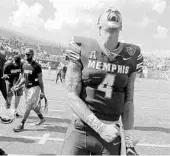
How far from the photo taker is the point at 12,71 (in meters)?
7.69

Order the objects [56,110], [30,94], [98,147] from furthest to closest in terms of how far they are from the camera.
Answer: [56,110]
[30,94]
[98,147]

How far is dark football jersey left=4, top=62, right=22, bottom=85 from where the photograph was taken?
7.61m

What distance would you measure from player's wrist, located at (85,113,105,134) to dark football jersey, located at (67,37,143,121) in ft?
0.37

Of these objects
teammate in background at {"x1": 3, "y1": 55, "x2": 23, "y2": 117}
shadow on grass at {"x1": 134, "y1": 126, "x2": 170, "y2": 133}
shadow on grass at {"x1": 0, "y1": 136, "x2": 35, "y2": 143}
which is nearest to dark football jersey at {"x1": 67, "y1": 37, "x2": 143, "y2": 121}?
shadow on grass at {"x1": 0, "y1": 136, "x2": 35, "y2": 143}

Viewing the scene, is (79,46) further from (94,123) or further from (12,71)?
(12,71)

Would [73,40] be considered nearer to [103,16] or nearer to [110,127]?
[103,16]

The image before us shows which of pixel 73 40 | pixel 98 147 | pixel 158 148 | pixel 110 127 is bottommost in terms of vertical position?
pixel 158 148

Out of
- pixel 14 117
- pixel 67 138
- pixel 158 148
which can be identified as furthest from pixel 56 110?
pixel 67 138

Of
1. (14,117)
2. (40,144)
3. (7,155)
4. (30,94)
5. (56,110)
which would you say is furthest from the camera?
(56,110)

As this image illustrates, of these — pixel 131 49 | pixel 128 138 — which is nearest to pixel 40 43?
pixel 131 49

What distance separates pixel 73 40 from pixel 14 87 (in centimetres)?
550

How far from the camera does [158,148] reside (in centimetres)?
551

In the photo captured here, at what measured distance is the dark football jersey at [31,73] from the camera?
6387mm

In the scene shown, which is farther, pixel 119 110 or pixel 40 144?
pixel 40 144
